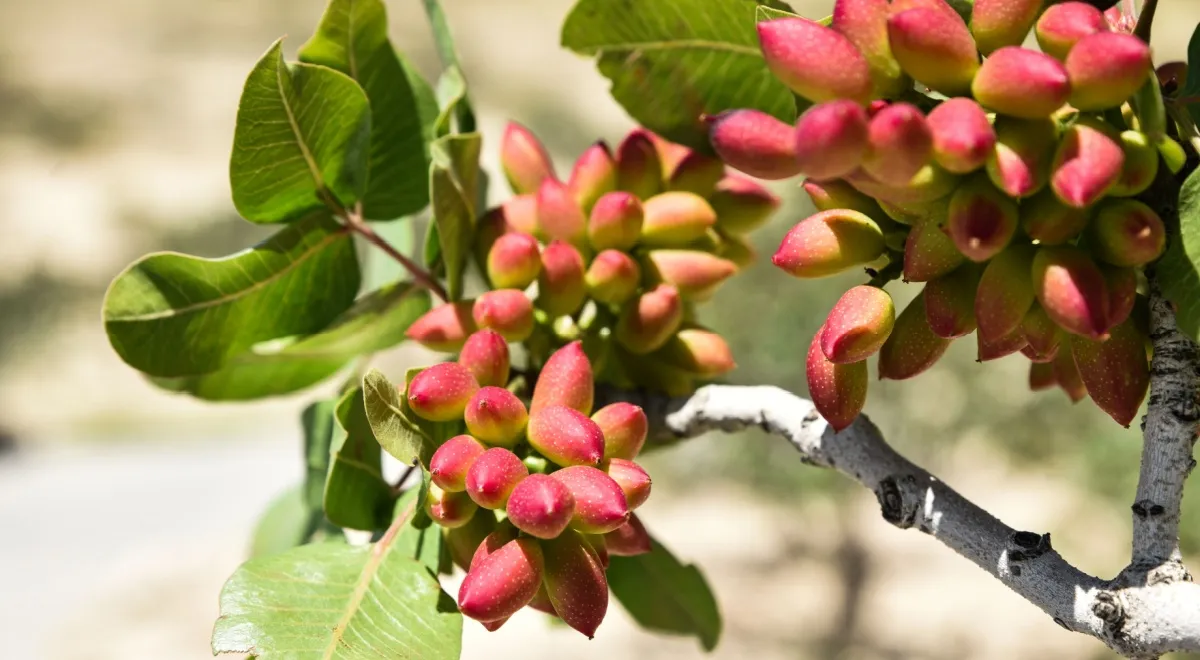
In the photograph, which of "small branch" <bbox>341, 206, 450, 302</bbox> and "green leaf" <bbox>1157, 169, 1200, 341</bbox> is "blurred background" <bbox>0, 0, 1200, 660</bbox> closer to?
"small branch" <bbox>341, 206, 450, 302</bbox>

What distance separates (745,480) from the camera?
184 inches

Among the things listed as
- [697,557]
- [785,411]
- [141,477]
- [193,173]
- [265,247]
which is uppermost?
[265,247]

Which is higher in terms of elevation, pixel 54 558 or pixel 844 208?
pixel 844 208

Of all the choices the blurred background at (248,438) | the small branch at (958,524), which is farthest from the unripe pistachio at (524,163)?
the blurred background at (248,438)

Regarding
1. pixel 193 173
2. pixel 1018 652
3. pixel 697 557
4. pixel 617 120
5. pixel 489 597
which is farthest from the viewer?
pixel 617 120

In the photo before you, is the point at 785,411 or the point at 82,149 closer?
the point at 785,411

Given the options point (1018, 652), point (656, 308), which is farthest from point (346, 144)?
point (1018, 652)

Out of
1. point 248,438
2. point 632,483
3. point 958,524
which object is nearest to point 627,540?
point 632,483

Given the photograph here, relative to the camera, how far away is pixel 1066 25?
1.15 feet

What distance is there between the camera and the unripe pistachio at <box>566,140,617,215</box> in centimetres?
58

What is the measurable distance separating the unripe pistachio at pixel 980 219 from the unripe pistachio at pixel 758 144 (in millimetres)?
57

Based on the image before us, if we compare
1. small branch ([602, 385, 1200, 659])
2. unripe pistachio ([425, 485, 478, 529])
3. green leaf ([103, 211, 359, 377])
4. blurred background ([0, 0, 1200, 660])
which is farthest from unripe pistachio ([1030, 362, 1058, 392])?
blurred background ([0, 0, 1200, 660])

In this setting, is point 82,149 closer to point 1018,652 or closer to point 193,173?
point 193,173

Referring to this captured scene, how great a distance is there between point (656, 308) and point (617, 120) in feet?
19.3
